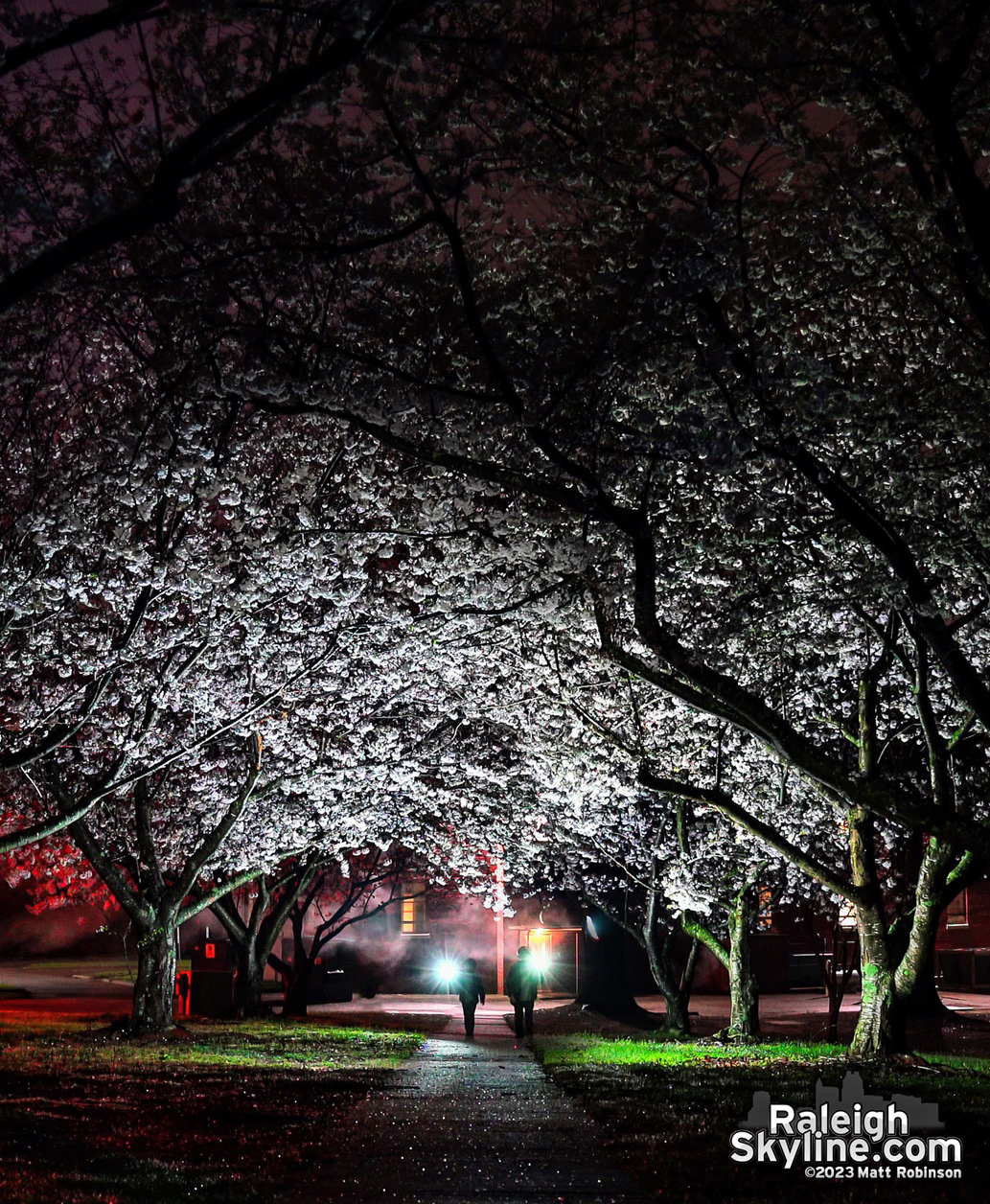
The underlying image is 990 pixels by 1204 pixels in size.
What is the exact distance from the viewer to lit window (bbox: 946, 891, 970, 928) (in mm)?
45969

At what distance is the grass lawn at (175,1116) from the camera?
6906 mm

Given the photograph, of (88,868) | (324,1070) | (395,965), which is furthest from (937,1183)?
(395,965)

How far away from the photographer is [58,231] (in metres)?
10.4

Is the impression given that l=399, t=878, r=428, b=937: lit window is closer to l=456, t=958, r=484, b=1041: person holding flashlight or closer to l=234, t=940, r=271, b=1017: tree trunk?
l=234, t=940, r=271, b=1017: tree trunk

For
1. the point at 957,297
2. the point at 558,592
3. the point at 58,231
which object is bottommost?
the point at 558,592

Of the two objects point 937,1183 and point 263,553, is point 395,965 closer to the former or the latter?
point 263,553

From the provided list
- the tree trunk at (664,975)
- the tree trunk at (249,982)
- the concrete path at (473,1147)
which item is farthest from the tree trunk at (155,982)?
the tree trunk at (664,975)

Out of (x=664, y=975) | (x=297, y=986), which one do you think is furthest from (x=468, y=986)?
(x=297, y=986)

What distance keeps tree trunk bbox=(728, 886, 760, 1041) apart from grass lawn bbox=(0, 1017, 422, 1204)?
6490 mm

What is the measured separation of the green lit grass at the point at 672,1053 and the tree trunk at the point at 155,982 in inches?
265

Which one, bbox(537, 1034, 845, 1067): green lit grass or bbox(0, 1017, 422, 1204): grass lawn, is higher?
bbox(0, 1017, 422, 1204): grass lawn

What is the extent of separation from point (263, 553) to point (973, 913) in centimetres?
4058

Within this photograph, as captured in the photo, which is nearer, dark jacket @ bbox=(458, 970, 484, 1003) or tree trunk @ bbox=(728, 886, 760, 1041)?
tree trunk @ bbox=(728, 886, 760, 1041)

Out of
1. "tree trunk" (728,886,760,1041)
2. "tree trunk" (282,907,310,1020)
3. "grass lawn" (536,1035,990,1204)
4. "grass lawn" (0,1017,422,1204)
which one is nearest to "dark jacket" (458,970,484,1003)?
"grass lawn" (0,1017,422,1204)
